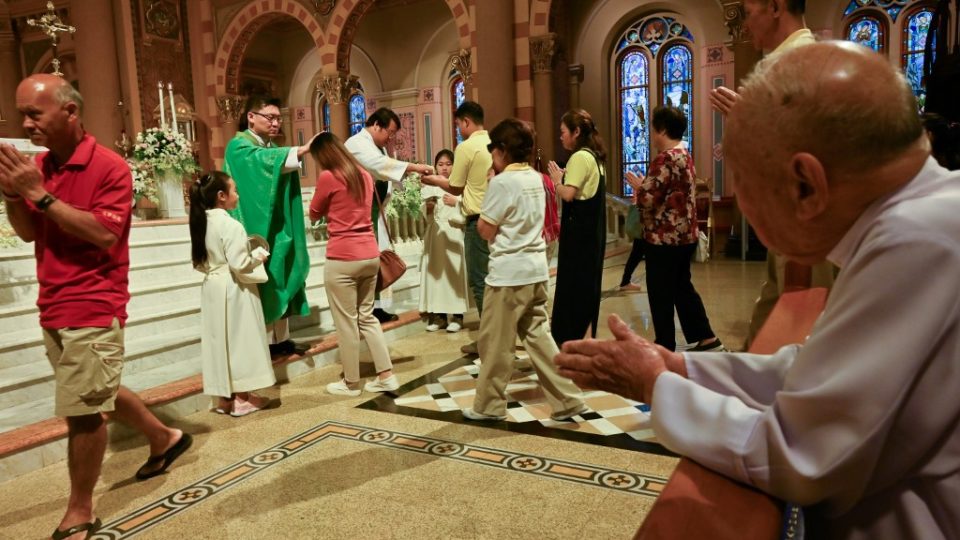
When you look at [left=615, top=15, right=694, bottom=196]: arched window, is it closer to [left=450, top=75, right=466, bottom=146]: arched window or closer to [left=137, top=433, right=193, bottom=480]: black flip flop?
[left=450, top=75, right=466, bottom=146]: arched window

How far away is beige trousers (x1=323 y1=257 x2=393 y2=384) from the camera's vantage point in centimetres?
404

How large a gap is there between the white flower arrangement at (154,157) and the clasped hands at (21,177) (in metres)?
4.80

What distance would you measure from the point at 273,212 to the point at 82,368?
247 cm

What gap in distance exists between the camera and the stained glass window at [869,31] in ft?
37.2

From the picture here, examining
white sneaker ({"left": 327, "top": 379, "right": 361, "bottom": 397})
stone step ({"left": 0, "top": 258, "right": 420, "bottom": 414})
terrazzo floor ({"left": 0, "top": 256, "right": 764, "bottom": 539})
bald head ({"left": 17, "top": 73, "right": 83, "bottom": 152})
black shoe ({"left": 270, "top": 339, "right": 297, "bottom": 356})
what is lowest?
terrazzo floor ({"left": 0, "top": 256, "right": 764, "bottom": 539})

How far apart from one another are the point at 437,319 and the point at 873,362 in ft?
18.3

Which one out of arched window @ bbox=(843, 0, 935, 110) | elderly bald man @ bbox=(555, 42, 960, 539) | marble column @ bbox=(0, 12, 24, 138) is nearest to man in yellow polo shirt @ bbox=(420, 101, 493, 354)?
elderly bald man @ bbox=(555, 42, 960, 539)

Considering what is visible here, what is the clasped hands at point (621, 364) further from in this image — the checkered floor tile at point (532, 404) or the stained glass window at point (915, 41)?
the stained glass window at point (915, 41)

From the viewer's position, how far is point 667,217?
4.33 meters

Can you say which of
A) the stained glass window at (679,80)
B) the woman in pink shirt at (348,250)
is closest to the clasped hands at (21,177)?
the woman in pink shirt at (348,250)

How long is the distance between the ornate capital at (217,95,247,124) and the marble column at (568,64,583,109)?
716 cm

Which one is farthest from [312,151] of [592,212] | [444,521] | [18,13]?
[18,13]

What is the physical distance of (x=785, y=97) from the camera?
0.75m

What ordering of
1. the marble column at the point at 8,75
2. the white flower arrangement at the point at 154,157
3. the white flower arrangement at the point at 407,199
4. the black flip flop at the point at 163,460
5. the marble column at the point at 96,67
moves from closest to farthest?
1. the black flip flop at the point at 163,460
2. the white flower arrangement at the point at 154,157
3. the white flower arrangement at the point at 407,199
4. the marble column at the point at 96,67
5. the marble column at the point at 8,75
